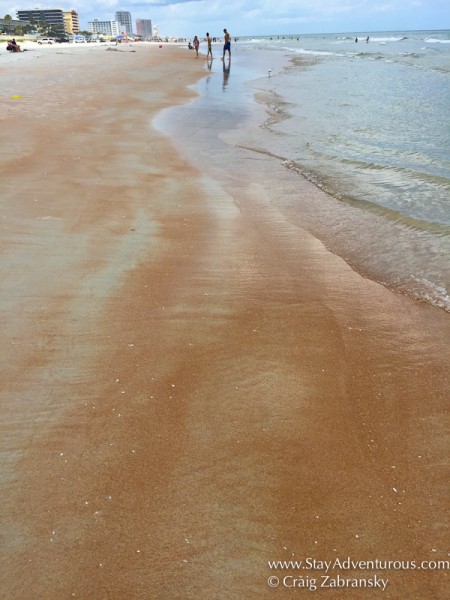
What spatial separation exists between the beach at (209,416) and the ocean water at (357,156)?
726mm

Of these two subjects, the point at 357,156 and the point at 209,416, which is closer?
the point at 209,416

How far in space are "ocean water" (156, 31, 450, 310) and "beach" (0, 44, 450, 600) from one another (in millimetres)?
726

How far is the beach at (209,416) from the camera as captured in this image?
2146mm

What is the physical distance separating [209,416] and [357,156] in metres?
8.85

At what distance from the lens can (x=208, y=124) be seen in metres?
13.8

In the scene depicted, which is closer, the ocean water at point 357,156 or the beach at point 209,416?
the beach at point 209,416

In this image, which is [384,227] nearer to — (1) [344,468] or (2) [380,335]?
(2) [380,335]

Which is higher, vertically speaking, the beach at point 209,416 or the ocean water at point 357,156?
the ocean water at point 357,156

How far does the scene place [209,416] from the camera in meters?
2.96

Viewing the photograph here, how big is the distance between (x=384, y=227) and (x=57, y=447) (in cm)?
538

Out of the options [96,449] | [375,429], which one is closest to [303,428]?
[375,429]

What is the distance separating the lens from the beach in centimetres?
215

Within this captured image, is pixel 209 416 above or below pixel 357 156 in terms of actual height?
below

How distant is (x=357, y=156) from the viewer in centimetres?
1016
